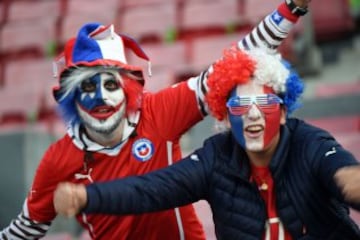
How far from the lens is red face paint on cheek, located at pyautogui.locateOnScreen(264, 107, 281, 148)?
2357 mm

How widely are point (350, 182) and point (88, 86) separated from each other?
898mm

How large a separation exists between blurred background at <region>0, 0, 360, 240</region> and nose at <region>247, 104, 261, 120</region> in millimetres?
2675

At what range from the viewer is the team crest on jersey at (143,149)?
2719 millimetres

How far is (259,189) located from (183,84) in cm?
55

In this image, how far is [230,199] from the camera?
2.38 meters

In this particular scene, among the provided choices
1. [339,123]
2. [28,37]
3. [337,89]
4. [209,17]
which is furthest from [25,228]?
[28,37]

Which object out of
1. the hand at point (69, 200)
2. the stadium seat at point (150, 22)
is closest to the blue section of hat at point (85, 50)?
the hand at point (69, 200)

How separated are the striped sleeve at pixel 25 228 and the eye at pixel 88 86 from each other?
452mm

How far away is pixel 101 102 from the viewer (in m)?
2.66

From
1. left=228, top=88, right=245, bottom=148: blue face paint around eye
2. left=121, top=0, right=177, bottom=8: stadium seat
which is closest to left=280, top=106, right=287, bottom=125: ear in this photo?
left=228, top=88, right=245, bottom=148: blue face paint around eye

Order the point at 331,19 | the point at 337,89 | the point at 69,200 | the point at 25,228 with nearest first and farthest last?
the point at 69,200, the point at 25,228, the point at 337,89, the point at 331,19

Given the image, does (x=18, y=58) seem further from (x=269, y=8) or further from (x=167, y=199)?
(x=167, y=199)

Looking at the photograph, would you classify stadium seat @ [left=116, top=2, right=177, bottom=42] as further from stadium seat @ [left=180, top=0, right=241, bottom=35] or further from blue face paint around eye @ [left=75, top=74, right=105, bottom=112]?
blue face paint around eye @ [left=75, top=74, right=105, bottom=112]

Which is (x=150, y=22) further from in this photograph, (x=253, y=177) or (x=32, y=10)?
(x=253, y=177)
